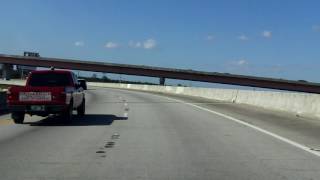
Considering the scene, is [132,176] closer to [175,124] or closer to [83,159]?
[83,159]

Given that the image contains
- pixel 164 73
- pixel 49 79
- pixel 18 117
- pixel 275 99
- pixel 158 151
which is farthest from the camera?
pixel 164 73

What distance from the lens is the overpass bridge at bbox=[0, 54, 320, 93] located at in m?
115

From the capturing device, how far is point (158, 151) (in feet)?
42.4

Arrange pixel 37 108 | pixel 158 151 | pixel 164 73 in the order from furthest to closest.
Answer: pixel 164 73 < pixel 37 108 < pixel 158 151

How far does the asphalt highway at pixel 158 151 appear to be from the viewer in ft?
32.9

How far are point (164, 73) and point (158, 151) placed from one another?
382 ft

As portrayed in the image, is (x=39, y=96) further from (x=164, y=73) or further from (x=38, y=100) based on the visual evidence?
(x=164, y=73)

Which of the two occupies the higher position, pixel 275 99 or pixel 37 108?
pixel 275 99

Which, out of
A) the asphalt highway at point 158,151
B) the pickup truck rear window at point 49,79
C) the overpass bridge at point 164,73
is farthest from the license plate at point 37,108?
the overpass bridge at point 164,73

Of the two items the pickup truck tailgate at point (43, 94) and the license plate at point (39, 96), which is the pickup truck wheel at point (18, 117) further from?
the license plate at point (39, 96)

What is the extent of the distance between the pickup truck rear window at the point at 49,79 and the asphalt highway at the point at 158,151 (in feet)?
7.10

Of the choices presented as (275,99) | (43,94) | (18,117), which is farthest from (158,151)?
(275,99)

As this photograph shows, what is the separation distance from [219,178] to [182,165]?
1468 mm

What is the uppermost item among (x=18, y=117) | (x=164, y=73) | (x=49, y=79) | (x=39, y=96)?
(x=49, y=79)
